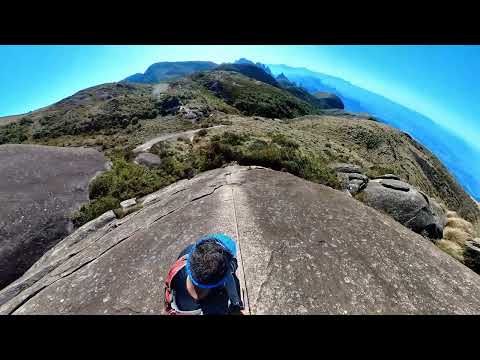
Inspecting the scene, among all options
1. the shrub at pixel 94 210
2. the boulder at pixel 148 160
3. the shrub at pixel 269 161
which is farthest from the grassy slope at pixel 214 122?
the shrub at pixel 94 210

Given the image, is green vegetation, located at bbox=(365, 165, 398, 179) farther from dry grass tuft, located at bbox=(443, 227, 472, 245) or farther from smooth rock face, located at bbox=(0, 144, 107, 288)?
smooth rock face, located at bbox=(0, 144, 107, 288)

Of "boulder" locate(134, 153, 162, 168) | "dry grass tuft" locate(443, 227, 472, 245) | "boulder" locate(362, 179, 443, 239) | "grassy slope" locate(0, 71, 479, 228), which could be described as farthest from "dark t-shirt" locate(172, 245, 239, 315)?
"grassy slope" locate(0, 71, 479, 228)

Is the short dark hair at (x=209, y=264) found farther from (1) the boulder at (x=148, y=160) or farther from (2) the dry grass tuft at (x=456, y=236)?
(2) the dry grass tuft at (x=456, y=236)

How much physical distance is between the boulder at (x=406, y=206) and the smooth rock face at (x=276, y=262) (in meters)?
5.31

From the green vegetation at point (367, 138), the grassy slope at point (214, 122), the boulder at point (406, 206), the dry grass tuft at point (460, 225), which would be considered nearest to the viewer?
the boulder at point (406, 206)

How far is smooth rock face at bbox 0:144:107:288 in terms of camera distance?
1157 cm

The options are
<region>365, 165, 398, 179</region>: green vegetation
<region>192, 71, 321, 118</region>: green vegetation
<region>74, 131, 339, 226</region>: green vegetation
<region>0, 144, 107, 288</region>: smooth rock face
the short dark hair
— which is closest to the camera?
the short dark hair

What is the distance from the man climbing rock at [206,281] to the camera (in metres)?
3.61

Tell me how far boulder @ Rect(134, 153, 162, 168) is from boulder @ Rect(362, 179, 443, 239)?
13.9 meters

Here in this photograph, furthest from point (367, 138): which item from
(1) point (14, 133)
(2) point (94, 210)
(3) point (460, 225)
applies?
(1) point (14, 133)

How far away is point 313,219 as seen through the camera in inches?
341

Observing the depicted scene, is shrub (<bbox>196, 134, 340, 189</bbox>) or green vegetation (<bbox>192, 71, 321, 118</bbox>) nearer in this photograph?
shrub (<bbox>196, 134, 340, 189</bbox>)

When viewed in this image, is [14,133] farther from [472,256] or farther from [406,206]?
[472,256]
